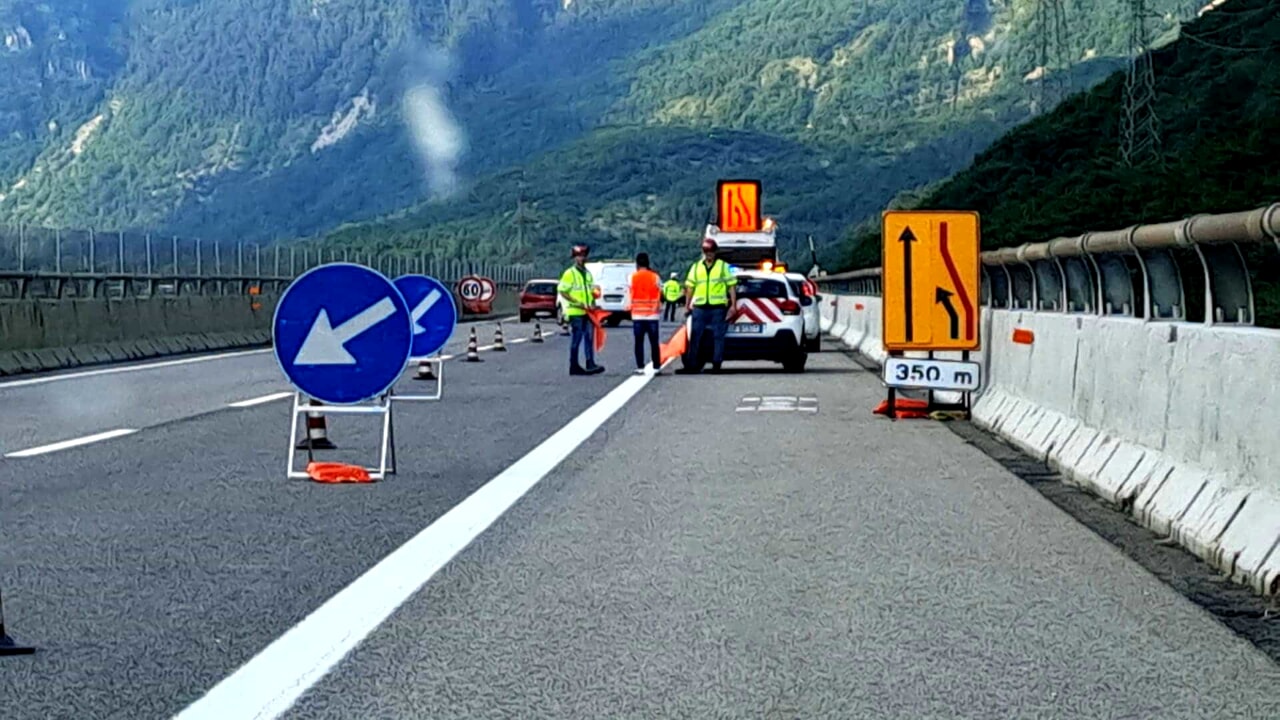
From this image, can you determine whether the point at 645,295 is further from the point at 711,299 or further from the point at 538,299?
the point at 538,299

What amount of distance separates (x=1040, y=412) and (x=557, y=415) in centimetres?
522

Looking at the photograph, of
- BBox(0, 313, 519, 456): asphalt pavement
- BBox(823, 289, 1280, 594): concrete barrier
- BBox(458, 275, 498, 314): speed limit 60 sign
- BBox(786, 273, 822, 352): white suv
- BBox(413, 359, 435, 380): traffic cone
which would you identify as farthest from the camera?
BBox(458, 275, 498, 314): speed limit 60 sign

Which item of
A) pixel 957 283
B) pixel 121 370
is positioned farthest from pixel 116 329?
pixel 957 283

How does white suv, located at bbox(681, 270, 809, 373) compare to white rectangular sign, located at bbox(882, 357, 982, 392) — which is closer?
white rectangular sign, located at bbox(882, 357, 982, 392)

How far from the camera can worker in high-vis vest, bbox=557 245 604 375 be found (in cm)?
2702

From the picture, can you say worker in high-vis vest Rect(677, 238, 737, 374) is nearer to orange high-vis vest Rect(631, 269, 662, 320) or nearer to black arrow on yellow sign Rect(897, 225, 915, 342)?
orange high-vis vest Rect(631, 269, 662, 320)

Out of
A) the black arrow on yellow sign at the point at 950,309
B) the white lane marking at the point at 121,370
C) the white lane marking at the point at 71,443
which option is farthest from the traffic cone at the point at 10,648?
the white lane marking at the point at 121,370

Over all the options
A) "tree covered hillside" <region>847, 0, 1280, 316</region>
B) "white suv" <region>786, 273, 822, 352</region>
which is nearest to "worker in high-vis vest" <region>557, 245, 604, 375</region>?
"white suv" <region>786, 273, 822, 352</region>

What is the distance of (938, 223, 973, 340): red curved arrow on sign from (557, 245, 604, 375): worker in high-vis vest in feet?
29.1

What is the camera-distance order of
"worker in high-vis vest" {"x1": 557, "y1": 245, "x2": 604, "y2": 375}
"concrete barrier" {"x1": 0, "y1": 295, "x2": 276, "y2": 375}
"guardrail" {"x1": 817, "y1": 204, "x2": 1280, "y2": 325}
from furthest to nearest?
"concrete barrier" {"x1": 0, "y1": 295, "x2": 276, "y2": 375} < "worker in high-vis vest" {"x1": 557, "y1": 245, "x2": 604, "y2": 375} < "guardrail" {"x1": 817, "y1": 204, "x2": 1280, "y2": 325}

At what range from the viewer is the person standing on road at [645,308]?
2798 centimetres

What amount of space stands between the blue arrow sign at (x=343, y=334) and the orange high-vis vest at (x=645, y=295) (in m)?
14.5

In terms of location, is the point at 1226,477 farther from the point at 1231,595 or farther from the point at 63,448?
the point at 63,448

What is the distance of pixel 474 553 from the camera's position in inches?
382
